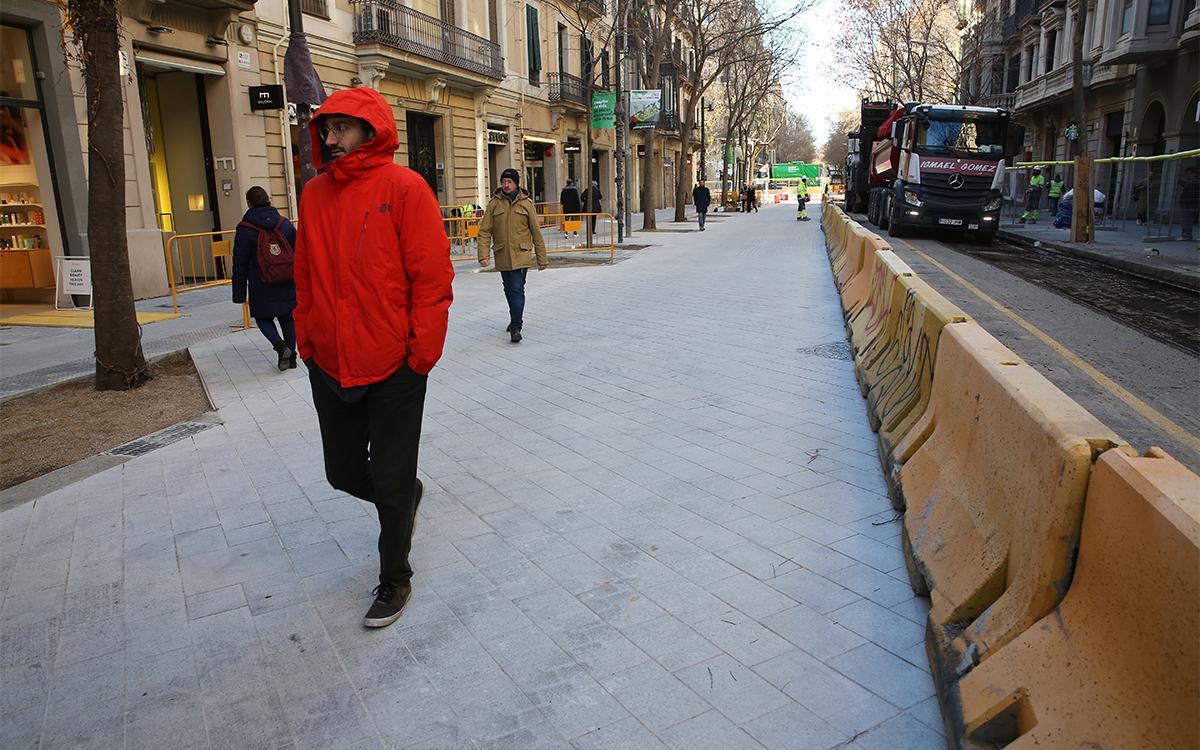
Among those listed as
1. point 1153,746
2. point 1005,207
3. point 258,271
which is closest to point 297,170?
point 258,271

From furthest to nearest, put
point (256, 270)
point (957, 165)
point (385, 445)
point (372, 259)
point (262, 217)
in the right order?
1. point (957, 165)
2. point (256, 270)
3. point (262, 217)
4. point (385, 445)
5. point (372, 259)

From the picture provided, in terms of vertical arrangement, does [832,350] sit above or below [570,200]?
below

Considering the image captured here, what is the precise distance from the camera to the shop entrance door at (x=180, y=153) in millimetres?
15148

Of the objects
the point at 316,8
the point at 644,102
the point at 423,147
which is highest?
the point at 316,8

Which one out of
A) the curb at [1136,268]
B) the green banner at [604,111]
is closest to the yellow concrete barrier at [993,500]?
the curb at [1136,268]

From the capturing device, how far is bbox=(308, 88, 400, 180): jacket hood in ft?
9.85

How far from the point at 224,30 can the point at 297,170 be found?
3827 millimetres

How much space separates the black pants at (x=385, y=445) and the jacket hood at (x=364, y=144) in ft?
2.57

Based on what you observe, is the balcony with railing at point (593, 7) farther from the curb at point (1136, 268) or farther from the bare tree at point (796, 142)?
the bare tree at point (796, 142)

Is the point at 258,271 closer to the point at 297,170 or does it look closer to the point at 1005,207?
the point at 297,170

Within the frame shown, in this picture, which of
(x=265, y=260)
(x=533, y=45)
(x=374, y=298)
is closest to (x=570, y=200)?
(x=533, y=45)

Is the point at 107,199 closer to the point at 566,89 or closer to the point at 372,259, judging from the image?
the point at 372,259

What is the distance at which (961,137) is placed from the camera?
19125mm

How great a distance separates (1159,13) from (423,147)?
22294 millimetres
